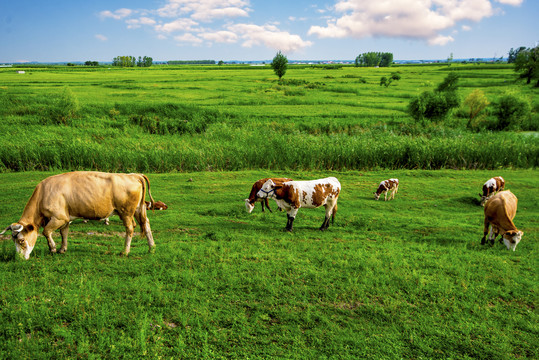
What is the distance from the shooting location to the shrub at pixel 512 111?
29906 mm

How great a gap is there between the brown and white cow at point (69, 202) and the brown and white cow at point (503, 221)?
9029mm

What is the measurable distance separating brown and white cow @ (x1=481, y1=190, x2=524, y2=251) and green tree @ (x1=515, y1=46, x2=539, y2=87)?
66.1 m

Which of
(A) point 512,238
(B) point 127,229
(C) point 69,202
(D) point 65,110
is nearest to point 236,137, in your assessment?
(B) point 127,229

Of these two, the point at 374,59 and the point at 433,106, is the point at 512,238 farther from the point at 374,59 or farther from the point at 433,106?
the point at 374,59

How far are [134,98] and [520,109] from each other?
132ft

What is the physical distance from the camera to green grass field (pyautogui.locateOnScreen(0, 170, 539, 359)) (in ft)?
16.4

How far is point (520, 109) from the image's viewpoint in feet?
98.3

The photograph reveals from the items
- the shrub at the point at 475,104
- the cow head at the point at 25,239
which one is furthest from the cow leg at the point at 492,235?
the shrub at the point at 475,104

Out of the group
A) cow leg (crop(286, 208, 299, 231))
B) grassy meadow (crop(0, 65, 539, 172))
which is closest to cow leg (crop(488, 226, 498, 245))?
cow leg (crop(286, 208, 299, 231))

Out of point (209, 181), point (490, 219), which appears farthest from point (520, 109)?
point (209, 181)

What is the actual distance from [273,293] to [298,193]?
3506 mm

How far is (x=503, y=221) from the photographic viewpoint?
846 cm

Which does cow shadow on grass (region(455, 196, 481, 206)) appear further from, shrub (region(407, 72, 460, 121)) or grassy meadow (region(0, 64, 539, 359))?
shrub (region(407, 72, 460, 121))

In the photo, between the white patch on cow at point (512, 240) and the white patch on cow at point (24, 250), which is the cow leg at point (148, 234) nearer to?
the white patch on cow at point (24, 250)
